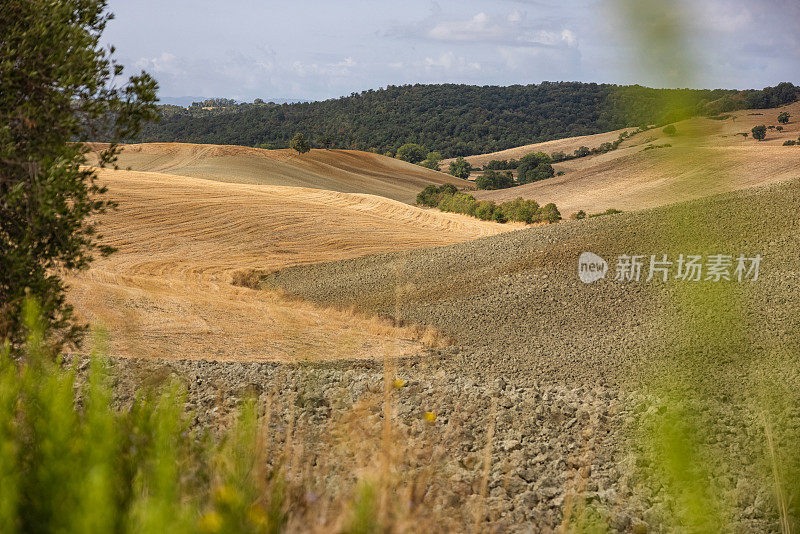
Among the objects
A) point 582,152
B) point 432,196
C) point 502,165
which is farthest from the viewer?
point 582,152

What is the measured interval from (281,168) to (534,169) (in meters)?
21.1

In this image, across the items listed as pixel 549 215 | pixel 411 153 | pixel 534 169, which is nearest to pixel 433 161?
pixel 411 153

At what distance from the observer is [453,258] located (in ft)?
55.2

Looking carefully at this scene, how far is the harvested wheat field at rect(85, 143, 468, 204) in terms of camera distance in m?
42.6

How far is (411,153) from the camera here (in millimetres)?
72062

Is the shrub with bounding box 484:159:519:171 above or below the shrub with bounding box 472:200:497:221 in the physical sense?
above

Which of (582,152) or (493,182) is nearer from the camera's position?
(493,182)

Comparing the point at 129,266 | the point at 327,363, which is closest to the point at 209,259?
the point at 129,266

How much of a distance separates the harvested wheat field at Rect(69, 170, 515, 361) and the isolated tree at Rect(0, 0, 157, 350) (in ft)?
4.19

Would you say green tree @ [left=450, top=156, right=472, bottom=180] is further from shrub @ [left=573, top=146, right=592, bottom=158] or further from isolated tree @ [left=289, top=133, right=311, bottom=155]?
isolated tree @ [left=289, top=133, right=311, bottom=155]

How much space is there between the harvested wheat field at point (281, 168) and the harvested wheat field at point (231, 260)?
1085 cm

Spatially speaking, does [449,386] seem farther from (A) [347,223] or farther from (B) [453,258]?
(A) [347,223]

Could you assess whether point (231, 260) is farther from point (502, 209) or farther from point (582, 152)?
point (582, 152)

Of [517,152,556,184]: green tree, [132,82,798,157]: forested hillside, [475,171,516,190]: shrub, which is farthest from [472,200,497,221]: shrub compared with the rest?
[132,82,798,157]: forested hillside
